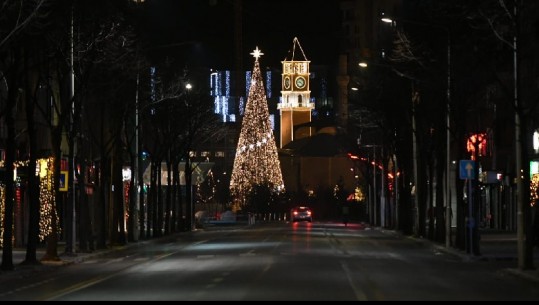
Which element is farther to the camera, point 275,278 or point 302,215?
point 302,215

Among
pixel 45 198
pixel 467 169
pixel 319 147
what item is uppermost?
pixel 319 147

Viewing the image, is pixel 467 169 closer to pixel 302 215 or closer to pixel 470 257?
pixel 470 257

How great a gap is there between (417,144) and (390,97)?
11.1 ft

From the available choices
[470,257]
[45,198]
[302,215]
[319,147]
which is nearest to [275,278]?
[470,257]

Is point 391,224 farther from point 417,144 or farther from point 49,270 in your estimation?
point 49,270

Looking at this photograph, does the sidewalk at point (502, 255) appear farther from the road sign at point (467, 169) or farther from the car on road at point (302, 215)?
the car on road at point (302, 215)

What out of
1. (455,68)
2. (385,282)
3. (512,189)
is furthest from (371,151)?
(385,282)

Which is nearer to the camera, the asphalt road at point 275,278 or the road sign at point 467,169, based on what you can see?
the asphalt road at point 275,278

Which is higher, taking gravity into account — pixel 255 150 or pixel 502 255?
pixel 255 150

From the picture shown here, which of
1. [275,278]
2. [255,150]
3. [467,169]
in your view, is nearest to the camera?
[275,278]

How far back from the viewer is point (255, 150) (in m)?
127

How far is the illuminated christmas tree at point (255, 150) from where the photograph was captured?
124 metres

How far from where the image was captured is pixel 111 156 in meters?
59.1

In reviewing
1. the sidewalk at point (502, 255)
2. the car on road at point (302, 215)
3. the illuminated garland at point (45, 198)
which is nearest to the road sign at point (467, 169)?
the sidewalk at point (502, 255)
